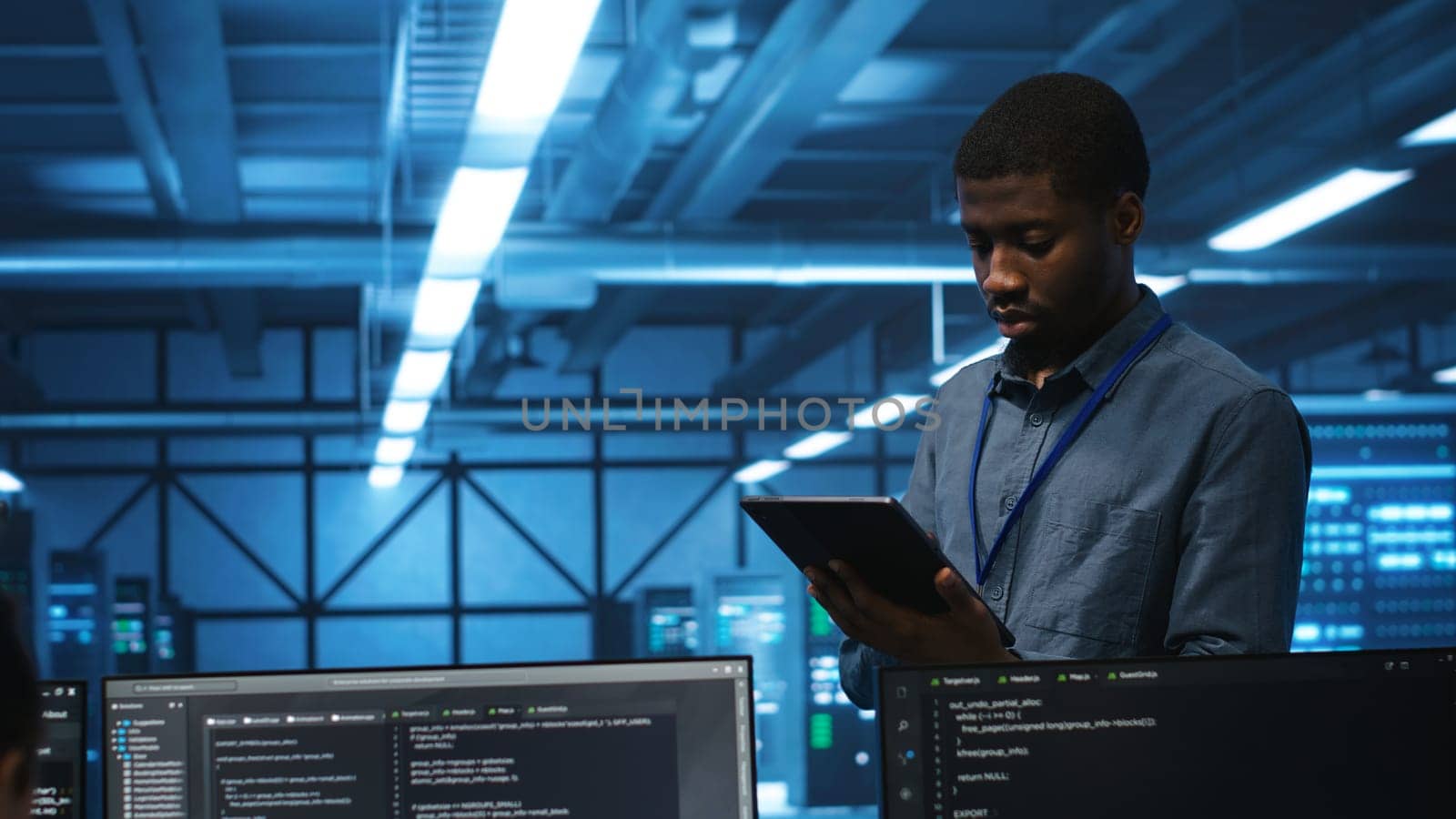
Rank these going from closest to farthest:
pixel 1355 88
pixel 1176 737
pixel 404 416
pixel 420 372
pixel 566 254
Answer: pixel 1176 737, pixel 1355 88, pixel 566 254, pixel 420 372, pixel 404 416

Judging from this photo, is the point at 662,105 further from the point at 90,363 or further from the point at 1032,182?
the point at 90,363

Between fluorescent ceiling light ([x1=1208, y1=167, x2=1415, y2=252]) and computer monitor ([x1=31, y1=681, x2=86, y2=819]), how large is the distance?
4.18m

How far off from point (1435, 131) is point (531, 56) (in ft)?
8.67

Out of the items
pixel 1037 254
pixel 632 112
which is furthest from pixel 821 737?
pixel 1037 254

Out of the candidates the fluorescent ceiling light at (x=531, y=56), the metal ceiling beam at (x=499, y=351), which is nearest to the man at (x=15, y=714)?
the fluorescent ceiling light at (x=531, y=56)

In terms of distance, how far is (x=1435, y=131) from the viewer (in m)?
4.16

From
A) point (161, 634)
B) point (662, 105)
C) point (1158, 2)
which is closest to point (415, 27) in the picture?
point (662, 105)

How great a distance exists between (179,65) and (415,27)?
1385 millimetres

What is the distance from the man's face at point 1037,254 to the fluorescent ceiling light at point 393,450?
8.62 metres

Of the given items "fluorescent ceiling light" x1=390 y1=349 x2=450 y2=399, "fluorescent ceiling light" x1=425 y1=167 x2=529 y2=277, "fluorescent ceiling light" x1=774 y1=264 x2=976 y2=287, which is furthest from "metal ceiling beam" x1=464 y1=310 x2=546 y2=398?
"fluorescent ceiling light" x1=425 y1=167 x2=529 y2=277

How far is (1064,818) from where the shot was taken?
1.03 m

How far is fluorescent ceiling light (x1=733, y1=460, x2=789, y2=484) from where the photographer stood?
41.0ft

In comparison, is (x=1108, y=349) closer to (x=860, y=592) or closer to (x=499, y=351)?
(x=860, y=592)

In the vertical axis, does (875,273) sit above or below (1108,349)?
above
